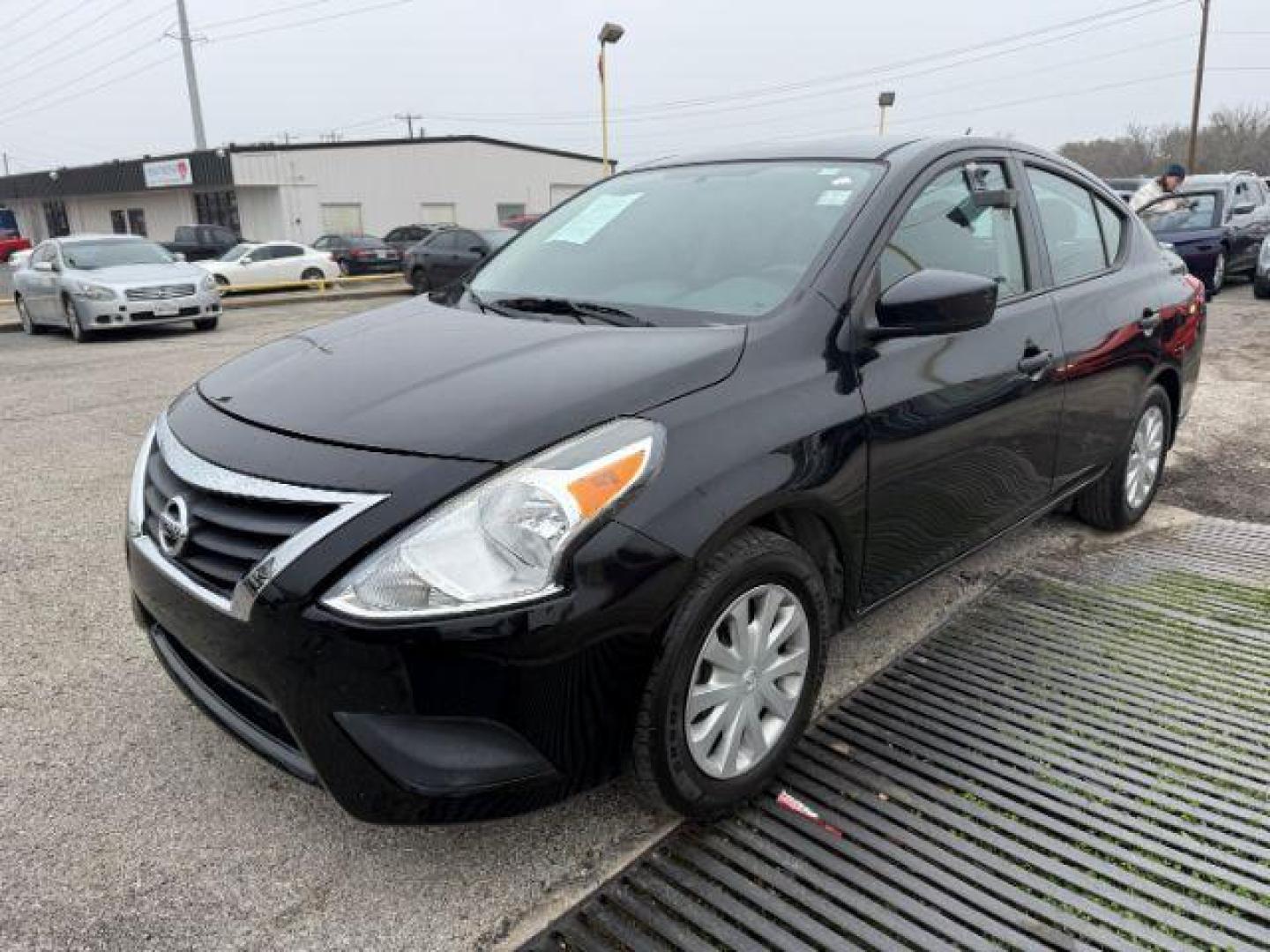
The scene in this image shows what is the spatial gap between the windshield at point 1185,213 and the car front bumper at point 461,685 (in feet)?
44.1

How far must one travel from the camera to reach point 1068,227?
12.0 feet

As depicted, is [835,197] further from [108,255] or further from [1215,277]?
[1215,277]

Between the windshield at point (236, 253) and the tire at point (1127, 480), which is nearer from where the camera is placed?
the tire at point (1127, 480)

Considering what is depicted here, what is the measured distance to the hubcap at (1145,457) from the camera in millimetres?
4180

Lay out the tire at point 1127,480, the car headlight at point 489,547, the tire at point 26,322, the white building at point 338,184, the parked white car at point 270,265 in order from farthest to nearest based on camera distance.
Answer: the white building at point 338,184 → the parked white car at point 270,265 → the tire at point 26,322 → the tire at point 1127,480 → the car headlight at point 489,547

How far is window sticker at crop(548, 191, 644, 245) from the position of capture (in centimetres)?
326

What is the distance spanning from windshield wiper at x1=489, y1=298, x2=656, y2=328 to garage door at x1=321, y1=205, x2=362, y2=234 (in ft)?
122

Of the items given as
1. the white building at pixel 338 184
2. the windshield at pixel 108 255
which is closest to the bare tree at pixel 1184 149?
the white building at pixel 338 184

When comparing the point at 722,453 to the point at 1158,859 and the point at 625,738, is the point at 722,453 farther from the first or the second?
→ the point at 1158,859

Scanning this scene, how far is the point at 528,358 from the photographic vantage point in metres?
2.36

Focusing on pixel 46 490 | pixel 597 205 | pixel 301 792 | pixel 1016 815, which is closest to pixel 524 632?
pixel 301 792

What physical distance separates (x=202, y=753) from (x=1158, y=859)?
8.23 ft

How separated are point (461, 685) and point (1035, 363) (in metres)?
2.29

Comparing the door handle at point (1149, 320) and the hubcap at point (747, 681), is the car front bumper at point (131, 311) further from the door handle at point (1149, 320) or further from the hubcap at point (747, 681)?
the hubcap at point (747, 681)
